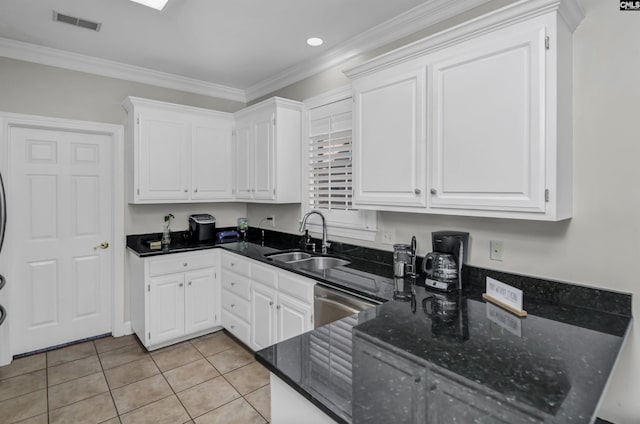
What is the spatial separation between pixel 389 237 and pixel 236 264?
151 cm

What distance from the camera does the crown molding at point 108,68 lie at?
292cm

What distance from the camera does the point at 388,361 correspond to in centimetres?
111

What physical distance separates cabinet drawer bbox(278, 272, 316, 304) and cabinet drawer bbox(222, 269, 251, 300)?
54cm

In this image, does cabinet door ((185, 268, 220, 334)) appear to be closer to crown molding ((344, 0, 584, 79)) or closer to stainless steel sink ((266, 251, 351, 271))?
stainless steel sink ((266, 251, 351, 271))

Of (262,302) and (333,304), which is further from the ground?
(333,304)

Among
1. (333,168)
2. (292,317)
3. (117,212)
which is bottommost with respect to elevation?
(292,317)

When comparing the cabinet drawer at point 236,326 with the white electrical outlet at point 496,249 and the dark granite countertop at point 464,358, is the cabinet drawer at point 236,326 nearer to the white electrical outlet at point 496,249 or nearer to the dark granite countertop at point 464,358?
the dark granite countertop at point 464,358

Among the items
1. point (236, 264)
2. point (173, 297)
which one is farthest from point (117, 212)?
point (236, 264)

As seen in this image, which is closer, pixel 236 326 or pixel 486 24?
pixel 486 24

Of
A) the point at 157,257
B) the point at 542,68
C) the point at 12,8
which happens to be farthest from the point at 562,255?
the point at 12,8

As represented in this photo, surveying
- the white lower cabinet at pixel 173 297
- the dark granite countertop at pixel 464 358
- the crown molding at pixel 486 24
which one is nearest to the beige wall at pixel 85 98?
the white lower cabinet at pixel 173 297

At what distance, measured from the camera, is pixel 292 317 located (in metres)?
2.58

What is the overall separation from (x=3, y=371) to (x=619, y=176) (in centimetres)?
448

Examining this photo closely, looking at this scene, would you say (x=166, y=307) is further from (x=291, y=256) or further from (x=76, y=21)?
(x=76, y=21)
